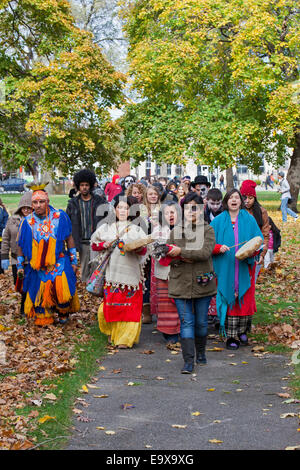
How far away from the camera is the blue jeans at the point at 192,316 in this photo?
23.7 ft

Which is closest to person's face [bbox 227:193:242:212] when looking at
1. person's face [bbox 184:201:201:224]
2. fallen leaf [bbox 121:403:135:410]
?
person's face [bbox 184:201:201:224]

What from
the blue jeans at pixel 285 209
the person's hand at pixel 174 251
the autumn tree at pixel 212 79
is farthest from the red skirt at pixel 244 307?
the autumn tree at pixel 212 79

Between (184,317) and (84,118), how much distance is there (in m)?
15.6

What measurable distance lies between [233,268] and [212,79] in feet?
76.9

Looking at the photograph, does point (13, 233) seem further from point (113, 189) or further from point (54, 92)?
point (54, 92)

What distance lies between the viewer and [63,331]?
9.11 meters

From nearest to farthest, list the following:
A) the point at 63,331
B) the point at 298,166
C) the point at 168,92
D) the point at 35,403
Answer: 1. the point at 35,403
2. the point at 63,331
3. the point at 168,92
4. the point at 298,166

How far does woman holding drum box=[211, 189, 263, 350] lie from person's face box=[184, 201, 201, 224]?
3.70 feet

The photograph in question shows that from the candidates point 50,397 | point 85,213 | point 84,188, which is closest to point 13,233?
point 85,213

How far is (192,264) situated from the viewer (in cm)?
725

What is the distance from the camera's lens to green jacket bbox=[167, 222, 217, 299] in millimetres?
7172

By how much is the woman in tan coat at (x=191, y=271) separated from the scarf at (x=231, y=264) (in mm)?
908
